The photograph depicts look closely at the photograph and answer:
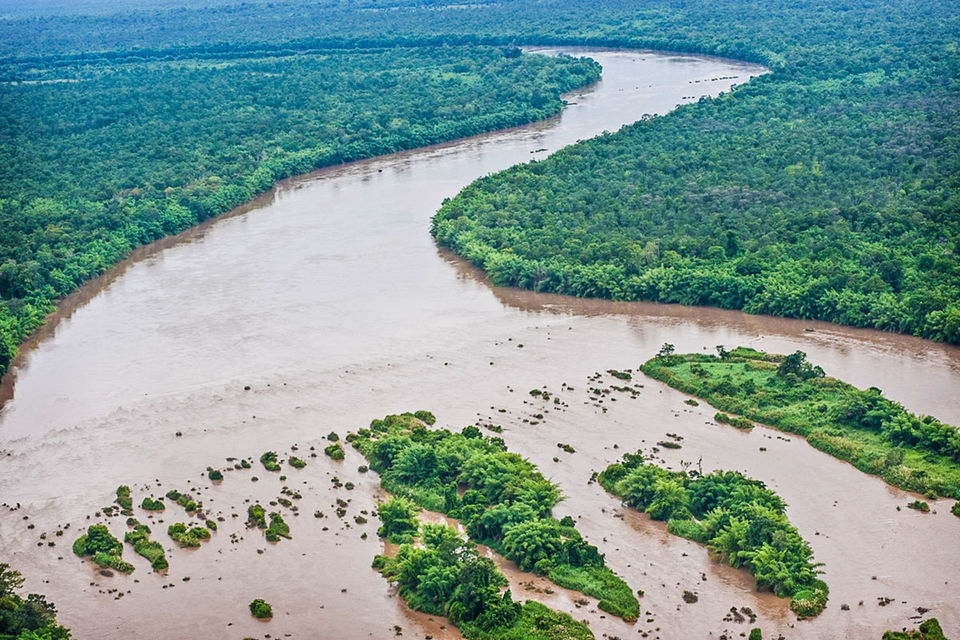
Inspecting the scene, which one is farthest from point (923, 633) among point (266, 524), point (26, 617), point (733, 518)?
point (26, 617)

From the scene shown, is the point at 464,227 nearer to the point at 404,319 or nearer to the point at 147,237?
the point at 404,319

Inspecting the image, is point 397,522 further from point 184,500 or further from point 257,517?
point 184,500

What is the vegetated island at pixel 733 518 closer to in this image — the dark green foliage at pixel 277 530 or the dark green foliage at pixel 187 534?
the dark green foliage at pixel 277 530

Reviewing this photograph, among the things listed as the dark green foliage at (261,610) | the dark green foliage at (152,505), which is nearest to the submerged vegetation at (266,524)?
the dark green foliage at (152,505)

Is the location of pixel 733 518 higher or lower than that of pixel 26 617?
higher

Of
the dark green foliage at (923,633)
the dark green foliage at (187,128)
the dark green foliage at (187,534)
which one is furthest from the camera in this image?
the dark green foliage at (187,128)
